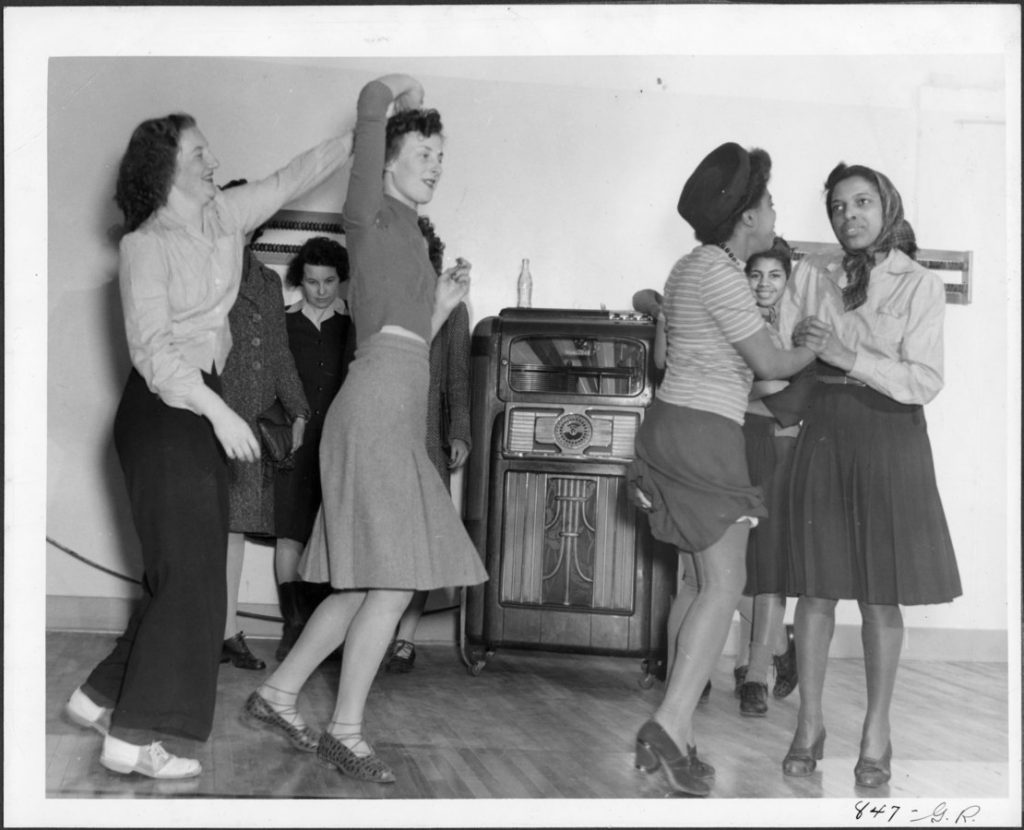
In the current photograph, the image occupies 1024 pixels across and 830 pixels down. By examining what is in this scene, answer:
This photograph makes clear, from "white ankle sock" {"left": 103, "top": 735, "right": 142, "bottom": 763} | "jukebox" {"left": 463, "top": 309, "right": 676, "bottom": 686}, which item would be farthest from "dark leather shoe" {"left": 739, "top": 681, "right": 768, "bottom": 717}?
"white ankle sock" {"left": 103, "top": 735, "right": 142, "bottom": 763}

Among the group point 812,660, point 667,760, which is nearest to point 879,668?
point 812,660

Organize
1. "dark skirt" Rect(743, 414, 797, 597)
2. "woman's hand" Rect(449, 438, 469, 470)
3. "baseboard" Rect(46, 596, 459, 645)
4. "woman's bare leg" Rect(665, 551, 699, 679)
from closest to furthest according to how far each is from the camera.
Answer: "woman's bare leg" Rect(665, 551, 699, 679), "dark skirt" Rect(743, 414, 797, 597), "woman's hand" Rect(449, 438, 469, 470), "baseboard" Rect(46, 596, 459, 645)

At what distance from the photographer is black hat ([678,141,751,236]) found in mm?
2529

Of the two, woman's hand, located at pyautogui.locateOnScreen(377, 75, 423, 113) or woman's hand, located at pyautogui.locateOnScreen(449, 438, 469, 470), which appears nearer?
woman's hand, located at pyautogui.locateOnScreen(377, 75, 423, 113)

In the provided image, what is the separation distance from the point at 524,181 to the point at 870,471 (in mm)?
1959

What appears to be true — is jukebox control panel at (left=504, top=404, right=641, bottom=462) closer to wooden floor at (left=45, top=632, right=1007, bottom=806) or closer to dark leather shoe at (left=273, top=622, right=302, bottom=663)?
wooden floor at (left=45, top=632, right=1007, bottom=806)

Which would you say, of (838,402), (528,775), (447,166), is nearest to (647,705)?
(528,775)

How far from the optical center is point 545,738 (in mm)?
2840

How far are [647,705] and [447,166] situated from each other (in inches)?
78.3

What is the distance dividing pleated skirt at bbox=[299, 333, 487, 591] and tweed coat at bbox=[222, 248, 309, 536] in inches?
42.4

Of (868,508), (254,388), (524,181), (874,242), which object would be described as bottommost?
(868,508)

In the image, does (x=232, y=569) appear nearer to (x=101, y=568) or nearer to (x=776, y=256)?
(x=101, y=568)

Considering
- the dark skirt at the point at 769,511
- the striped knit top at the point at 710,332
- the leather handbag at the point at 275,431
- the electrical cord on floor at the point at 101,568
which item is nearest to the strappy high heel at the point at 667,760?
the striped knit top at the point at 710,332

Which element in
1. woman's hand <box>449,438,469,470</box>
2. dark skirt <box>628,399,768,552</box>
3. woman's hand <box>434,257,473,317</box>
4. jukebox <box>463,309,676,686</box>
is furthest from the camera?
woman's hand <box>449,438,469,470</box>
